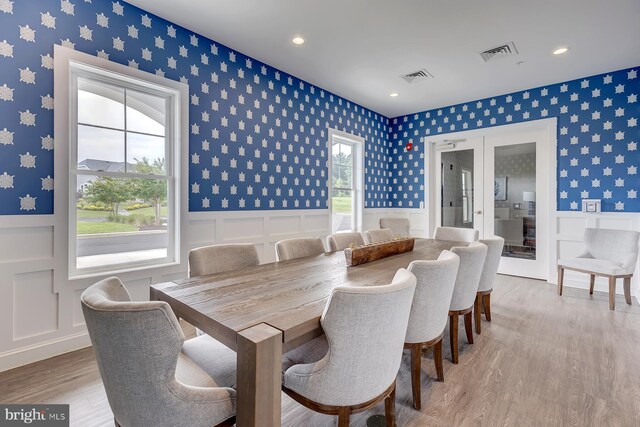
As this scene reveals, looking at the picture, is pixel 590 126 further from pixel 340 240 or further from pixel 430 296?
pixel 430 296

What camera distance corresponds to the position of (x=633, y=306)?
133 inches

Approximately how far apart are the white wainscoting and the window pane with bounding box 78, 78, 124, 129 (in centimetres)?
526

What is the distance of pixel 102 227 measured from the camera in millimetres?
2529

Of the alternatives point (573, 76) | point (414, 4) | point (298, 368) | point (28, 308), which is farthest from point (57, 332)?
point (573, 76)

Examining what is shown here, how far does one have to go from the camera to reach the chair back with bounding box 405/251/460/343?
4.86ft

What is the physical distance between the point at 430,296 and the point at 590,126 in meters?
4.11

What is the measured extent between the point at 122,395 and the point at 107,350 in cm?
16

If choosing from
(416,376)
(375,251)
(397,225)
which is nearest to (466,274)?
(375,251)

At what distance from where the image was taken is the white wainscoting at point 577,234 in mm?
3754

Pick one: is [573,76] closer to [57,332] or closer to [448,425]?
[448,425]

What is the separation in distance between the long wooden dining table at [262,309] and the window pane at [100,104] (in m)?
1.78

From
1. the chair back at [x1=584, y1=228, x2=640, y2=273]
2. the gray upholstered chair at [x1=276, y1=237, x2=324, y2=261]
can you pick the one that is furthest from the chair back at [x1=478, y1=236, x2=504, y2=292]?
the chair back at [x1=584, y1=228, x2=640, y2=273]

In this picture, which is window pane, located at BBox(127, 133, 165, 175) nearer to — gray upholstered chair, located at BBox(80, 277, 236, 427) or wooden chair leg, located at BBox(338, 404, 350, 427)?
gray upholstered chair, located at BBox(80, 277, 236, 427)

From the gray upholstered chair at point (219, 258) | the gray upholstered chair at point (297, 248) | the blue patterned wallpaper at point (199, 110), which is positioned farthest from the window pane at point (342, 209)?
the gray upholstered chair at point (219, 258)
